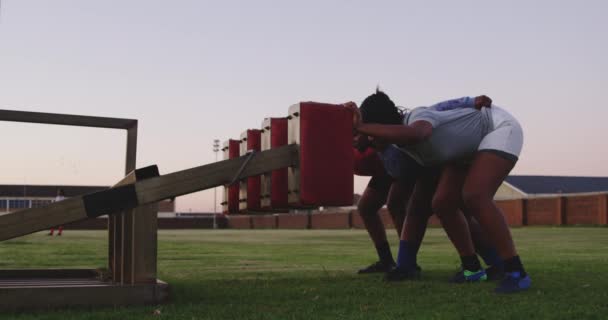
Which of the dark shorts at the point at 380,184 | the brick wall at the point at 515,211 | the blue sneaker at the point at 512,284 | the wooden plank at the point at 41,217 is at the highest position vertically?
the dark shorts at the point at 380,184

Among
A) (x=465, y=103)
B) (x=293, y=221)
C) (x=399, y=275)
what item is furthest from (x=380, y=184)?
(x=293, y=221)

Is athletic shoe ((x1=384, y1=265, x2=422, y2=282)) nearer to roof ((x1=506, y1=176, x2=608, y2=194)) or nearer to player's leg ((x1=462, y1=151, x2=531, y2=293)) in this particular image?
player's leg ((x1=462, y1=151, x2=531, y2=293))

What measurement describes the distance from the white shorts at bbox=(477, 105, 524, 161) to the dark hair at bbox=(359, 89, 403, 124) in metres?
0.62

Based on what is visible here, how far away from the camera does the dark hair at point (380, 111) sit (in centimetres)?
482

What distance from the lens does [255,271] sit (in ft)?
22.7

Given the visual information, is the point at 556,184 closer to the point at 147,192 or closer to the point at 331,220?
the point at 331,220

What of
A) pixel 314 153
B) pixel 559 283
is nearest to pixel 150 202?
pixel 314 153

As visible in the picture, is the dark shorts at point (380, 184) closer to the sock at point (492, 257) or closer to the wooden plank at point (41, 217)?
the sock at point (492, 257)

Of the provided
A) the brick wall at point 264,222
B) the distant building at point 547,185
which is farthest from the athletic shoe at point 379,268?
the distant building at point 547,185

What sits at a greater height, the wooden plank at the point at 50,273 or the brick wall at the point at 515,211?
the wooden plank at the point at 50,273

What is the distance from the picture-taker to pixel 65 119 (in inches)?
181

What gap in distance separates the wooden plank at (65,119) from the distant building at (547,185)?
68715 mm

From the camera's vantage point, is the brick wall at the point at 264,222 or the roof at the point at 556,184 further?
the roof at the point at 556,184

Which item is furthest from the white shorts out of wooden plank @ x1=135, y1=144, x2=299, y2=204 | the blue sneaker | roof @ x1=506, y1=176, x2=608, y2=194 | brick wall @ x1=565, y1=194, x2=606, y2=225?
roof @ x1=506, y1=176, x2=608, y2=194
